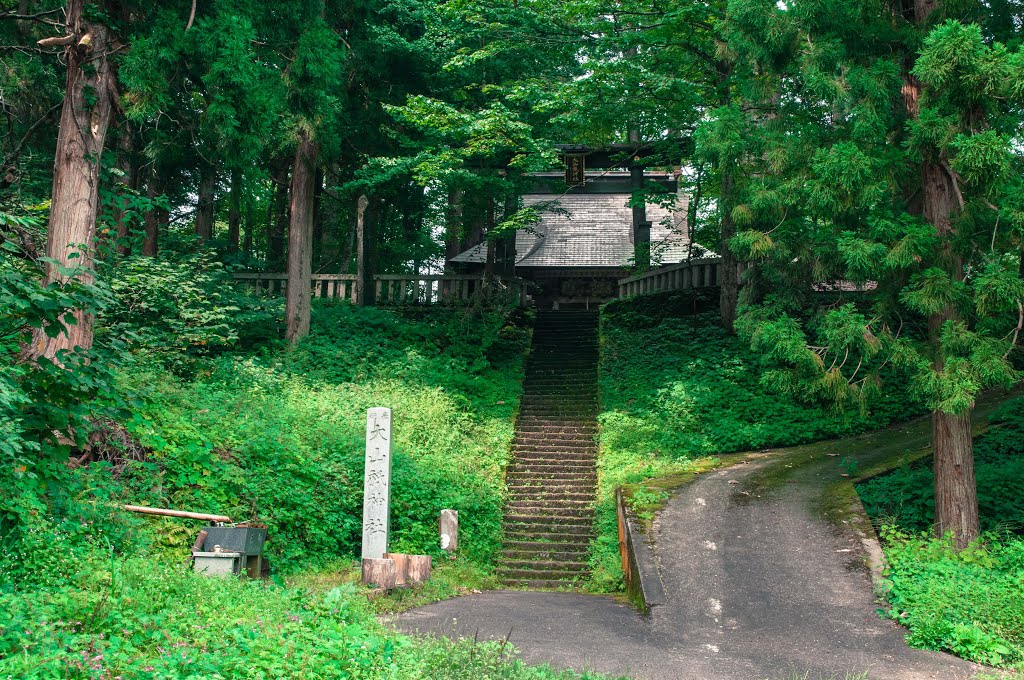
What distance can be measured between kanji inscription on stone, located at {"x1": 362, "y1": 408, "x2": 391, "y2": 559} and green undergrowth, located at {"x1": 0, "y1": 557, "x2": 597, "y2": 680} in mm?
3227

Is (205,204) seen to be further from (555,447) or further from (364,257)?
(555,447)

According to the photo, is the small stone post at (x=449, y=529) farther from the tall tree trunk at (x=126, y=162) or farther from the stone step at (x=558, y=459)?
the tall tree trunk at (x=126, y=162)

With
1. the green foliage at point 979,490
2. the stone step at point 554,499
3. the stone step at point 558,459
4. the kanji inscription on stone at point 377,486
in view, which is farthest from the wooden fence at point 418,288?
the green foliage at point 979,490

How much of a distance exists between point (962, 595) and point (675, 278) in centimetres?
1394

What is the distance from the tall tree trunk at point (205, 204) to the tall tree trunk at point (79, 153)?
10.7m

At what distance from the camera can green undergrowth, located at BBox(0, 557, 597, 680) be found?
5.22m

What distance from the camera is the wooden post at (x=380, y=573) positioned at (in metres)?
9.95

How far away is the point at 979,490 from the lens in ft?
37.6

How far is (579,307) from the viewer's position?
27328mm

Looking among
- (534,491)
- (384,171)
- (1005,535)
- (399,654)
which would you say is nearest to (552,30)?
(384,171)

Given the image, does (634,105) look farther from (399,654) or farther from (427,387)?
(399,654)

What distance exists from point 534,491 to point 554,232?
51.9 feet

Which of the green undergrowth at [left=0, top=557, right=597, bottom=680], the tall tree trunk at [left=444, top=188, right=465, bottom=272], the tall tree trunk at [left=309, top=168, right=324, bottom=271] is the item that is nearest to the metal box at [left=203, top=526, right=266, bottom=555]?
the green undergrowth at [left=0, top=557, right=597, bottom=680]

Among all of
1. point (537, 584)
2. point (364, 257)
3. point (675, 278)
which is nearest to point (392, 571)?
point (537, 584)
